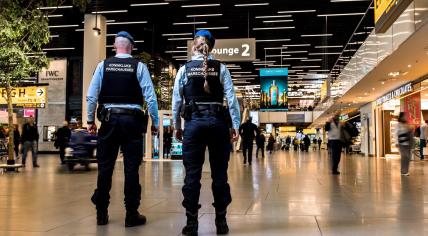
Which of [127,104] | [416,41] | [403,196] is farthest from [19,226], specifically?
[416,41]

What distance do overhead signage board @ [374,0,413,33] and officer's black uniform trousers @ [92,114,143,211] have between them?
404 centimetres

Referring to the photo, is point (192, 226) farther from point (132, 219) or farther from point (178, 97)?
point (178, 97)

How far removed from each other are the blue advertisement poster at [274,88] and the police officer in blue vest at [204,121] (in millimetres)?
17327

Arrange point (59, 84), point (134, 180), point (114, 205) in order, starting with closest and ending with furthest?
point (134, 180)
point (114, 205)
point (59, 84)

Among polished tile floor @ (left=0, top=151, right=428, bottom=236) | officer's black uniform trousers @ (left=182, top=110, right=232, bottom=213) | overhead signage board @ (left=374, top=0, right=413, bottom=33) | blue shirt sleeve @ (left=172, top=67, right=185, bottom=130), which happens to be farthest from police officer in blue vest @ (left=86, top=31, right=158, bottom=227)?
overhead signage board @ (left=374, top=0, right=413, bottom=33)

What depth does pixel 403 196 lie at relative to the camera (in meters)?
6.66

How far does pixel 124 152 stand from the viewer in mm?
4340

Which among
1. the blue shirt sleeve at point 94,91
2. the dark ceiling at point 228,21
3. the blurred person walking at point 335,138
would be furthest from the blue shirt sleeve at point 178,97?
the dark ceiling at point 228,21

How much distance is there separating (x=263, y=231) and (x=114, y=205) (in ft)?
7.60

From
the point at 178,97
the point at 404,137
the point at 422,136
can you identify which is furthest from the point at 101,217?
the point at 422,136

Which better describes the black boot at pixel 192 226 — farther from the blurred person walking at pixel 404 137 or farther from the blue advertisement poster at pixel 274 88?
the blue advertisement poster at pixel 274 88

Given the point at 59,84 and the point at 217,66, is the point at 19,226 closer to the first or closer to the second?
the point at 217,66

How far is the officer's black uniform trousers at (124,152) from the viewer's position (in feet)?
14.1

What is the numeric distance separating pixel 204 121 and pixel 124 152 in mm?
924
